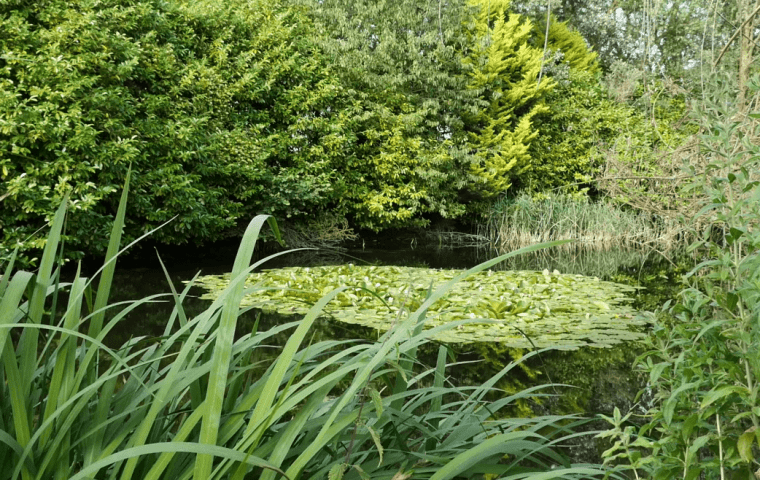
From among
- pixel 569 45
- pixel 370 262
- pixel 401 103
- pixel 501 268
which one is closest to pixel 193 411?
pixel 370 262

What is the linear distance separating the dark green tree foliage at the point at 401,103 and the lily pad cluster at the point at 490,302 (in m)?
4.98

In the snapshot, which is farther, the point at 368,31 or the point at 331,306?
the point at 368,31

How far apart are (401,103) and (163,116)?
577 cm

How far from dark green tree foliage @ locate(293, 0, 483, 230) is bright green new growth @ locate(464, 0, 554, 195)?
0.44 metres

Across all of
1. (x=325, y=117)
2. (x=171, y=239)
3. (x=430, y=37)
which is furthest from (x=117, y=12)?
(x=430, y=37)

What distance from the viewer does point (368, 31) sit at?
43.1ft

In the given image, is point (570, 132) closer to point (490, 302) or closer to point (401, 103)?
point (401, 103)

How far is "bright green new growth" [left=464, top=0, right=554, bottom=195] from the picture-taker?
13.9m

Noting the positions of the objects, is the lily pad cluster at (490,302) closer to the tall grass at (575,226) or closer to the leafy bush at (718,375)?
the leafy bush at (718,375)

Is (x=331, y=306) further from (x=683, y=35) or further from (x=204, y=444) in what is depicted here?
(x=683, y=35)

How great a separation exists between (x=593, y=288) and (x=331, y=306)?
296 cm

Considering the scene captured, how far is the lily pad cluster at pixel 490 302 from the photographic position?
4508 mm

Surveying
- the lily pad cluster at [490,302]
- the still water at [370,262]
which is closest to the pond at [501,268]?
the still water at [370,262]

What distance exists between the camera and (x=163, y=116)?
848 centimetres
